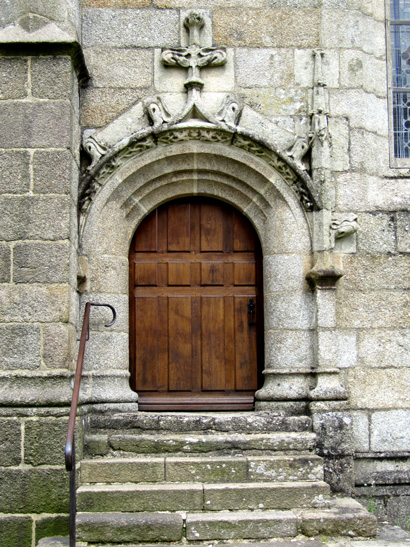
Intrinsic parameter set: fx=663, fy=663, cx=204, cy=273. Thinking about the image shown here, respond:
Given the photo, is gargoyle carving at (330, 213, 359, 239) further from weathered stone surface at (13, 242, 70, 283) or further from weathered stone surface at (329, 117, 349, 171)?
weathered stone surface at (13, 242, 70, 283)

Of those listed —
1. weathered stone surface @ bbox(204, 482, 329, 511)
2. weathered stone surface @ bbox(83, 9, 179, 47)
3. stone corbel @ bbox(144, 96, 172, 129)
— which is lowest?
weathered stone surface @ bbox(204, 482, 329, 511)

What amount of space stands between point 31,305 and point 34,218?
1.88 feet

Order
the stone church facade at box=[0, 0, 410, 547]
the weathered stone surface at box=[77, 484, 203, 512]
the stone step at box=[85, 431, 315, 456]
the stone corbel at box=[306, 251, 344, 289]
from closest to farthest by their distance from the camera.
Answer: the weathered stone surface at box=[77, 484, 203, 512], the stone step at box=[85, 431, 315, 456], the stone church facade at box=[0, 0, 410, 547], the stone corbel at box=[306, 251, 344, 289]

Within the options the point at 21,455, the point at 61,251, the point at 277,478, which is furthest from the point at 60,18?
the point at 277,478

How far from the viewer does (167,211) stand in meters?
5.29

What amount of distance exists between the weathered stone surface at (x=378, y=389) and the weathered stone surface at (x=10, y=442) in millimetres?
2372

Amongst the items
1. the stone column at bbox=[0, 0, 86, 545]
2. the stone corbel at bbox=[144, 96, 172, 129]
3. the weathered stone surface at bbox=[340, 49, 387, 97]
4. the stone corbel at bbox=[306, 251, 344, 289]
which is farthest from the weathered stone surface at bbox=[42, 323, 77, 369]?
the weathered stone surface at bbox=[340, 49, 387, 97]

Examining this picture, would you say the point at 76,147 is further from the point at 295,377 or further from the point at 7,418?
the point at 295,377

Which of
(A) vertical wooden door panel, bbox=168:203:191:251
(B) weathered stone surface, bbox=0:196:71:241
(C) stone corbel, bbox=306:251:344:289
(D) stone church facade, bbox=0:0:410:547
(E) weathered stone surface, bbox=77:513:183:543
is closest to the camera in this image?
(E) weathered stone surface, bbox=77:513:183:543

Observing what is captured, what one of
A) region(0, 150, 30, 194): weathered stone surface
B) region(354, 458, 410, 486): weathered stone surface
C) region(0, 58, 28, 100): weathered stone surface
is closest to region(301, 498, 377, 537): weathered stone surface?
region(354, 458, 410, 486): weathered stone surface

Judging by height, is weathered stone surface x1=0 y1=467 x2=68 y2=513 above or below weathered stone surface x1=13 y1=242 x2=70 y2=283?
below

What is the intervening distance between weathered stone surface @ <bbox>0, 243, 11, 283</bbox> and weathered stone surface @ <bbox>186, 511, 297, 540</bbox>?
1902mm

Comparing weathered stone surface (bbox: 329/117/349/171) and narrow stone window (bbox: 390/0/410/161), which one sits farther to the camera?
narrow stone window (bbox: 390/0/410/161)

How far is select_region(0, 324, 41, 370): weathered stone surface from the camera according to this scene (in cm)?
425
